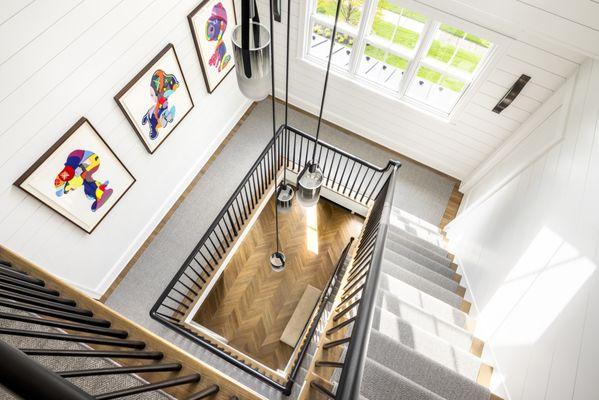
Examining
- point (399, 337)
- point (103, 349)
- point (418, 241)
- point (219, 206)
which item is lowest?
point (103, 349)

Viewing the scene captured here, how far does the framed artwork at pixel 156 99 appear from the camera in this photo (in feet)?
10.1

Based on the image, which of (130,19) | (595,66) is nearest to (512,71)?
(595,66)

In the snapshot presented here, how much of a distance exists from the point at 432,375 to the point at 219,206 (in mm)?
3191

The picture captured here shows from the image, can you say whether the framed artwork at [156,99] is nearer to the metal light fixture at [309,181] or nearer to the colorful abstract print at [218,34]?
the colorful abstract print at [218,34]

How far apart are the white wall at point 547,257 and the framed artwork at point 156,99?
337 cm

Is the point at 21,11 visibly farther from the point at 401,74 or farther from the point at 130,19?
the point at 401,74

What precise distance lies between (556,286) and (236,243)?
3472mm

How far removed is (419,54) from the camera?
375 centimetres

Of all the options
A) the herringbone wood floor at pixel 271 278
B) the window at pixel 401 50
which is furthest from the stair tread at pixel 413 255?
the window at pixel 401 50

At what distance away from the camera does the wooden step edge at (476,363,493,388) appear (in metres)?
2.66

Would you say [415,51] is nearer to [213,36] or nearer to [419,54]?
[419,54]

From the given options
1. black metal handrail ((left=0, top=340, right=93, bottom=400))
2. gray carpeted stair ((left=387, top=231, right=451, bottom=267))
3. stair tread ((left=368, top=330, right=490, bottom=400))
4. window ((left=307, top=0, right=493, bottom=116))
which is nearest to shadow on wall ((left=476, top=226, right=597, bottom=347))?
stair tread ((left=368, top=330, right=490, bottom=400))

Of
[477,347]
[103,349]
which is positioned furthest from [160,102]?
[477,347]

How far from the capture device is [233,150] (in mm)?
5043
